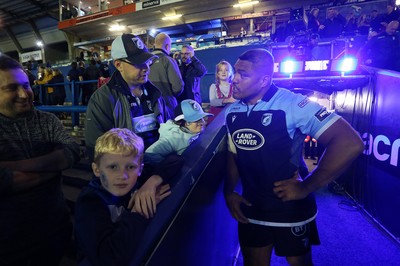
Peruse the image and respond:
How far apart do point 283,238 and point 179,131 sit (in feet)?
3.49

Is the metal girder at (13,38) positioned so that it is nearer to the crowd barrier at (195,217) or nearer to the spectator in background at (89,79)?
the spectator in background at (89,79)

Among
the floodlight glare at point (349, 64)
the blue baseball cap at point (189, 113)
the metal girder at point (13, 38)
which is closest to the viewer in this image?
the blue baseball cap at point (189, 113)

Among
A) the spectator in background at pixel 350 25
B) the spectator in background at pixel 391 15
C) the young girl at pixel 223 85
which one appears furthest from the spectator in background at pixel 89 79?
the spectator in background at pixel 391 15

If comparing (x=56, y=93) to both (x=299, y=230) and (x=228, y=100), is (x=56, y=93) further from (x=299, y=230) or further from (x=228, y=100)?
(x=299, y=230)

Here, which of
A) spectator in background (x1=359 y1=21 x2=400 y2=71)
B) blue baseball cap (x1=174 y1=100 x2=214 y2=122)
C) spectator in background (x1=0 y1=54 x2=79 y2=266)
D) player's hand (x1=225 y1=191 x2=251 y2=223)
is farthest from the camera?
spectator in background (x1=359 y1=21 x2=400 y2=71)

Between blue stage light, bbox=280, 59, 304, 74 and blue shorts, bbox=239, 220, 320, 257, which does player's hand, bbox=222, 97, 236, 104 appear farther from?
blue shorts, bbox=239, 220, 320, 257

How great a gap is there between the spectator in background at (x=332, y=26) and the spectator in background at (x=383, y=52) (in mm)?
2261

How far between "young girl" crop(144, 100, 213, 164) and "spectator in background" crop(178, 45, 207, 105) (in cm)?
169

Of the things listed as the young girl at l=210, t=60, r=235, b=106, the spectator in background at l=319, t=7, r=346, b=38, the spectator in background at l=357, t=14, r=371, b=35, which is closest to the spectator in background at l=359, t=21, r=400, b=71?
the spectator in background at l=357, t=14, r=371, b=35

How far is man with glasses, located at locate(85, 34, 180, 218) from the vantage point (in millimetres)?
1638

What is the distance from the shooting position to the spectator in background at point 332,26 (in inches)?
252

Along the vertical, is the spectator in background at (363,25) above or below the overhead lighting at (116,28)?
below

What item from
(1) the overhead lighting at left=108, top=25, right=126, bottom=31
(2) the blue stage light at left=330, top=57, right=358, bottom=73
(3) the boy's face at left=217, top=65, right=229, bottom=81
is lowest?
(3) the boy's face at left=217, top=65, right=229, bottom=81

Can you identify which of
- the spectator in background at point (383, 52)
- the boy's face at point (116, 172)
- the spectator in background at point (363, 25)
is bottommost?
the boy's face at point (116, 172)
